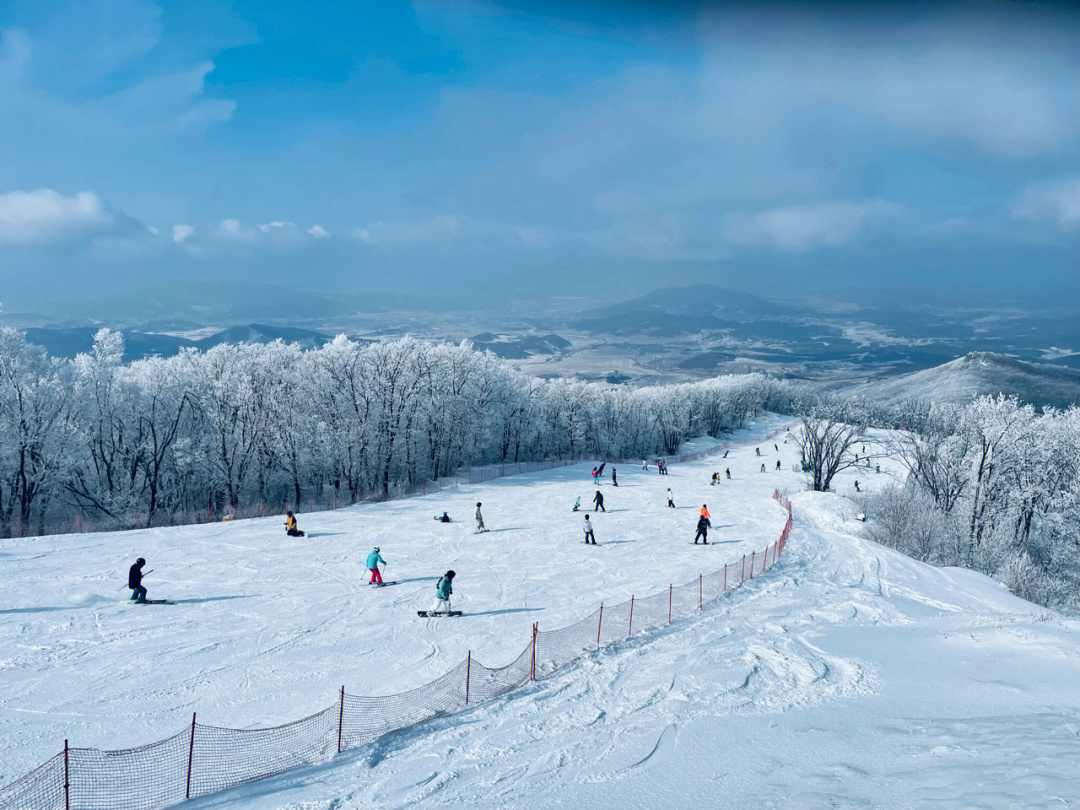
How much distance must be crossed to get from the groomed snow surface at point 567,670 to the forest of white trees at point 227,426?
17.5m

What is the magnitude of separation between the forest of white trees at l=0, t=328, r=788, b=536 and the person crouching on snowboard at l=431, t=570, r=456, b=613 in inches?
904

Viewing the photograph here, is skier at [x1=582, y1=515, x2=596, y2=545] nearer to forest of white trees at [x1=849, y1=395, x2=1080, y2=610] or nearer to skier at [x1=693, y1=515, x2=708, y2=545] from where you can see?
skier at [x1=693, y1=515, x2=708, y2=545]

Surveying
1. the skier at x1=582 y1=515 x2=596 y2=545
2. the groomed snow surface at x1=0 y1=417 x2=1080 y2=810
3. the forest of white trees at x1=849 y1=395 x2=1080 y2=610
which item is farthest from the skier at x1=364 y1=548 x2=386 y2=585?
the forest of white trees at x1=849 y1=395 x2=1080 y2=610

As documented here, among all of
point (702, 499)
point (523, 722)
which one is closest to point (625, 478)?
point (702, 499)

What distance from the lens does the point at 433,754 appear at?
10422mm

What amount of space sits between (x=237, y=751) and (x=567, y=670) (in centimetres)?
699

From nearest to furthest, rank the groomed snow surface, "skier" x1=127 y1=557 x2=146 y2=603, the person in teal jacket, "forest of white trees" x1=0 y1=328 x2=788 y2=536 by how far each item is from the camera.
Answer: the groomed snow surface, "skier" x1=127 y1=557 x2=146 y2=603, the person in teal jacket, "forest of white trees" x1=0 y1=328 x2=788 y2=536

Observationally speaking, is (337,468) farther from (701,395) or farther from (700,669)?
(701,395)

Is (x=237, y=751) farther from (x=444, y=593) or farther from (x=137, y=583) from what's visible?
(x=137, y=583)

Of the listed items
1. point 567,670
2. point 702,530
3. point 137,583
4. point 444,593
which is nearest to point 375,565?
point 444,593

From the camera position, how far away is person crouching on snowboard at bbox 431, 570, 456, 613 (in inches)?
696

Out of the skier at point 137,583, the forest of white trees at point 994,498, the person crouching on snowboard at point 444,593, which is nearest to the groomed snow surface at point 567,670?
the person crouching on snowboard at point 444,593

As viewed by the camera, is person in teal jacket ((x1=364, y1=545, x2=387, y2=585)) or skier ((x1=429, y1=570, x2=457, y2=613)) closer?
skier ((x1=429, y1=570, x2=457, y2=613))

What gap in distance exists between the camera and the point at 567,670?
47.2 ft
